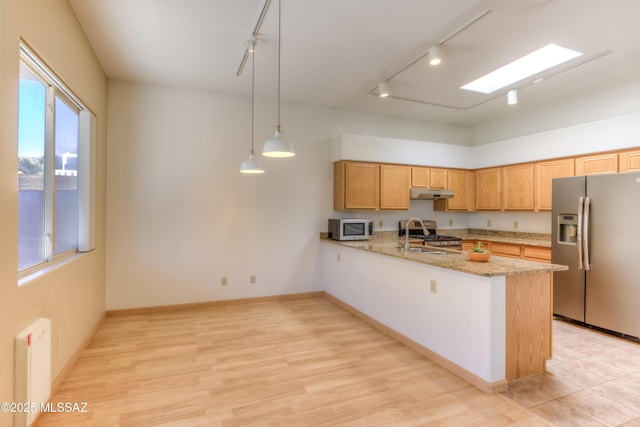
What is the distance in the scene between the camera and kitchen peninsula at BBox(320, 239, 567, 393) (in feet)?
8.23

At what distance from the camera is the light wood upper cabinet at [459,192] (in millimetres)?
5898

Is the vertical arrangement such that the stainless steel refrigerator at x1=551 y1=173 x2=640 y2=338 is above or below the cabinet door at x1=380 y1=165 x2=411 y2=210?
below

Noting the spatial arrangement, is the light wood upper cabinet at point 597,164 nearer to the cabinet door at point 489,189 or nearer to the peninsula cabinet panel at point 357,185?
the cabinet door at point 489,189

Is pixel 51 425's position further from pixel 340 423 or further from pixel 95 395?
pixel 340 423

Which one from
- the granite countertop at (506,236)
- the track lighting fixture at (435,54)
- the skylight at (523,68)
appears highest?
the skylight at (523,68)

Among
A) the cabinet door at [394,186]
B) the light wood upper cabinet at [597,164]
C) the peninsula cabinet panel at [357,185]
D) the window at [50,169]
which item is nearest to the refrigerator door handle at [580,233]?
the light wood upper cabinet at [597,164]

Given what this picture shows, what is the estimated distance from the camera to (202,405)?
7.65ft

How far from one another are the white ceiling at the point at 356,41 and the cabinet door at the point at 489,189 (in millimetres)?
1449

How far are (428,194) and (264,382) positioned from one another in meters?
3.97

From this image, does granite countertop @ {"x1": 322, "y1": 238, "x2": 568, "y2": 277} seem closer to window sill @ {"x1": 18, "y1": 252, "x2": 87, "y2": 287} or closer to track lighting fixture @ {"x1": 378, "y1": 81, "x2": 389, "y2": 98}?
track lighting fixture @ {"x1": 378, "y1": 81, "x2": 389, "y2": 98}

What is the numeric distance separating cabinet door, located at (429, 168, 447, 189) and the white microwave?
4.98ft

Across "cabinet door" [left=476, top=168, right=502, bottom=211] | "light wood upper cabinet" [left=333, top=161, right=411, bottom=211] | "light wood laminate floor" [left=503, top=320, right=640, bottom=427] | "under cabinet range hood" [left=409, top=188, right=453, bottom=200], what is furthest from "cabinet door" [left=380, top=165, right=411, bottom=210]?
"light wood laminate floor" [left=503, top=320, right=640, bottom=427]

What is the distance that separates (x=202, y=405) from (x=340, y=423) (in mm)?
993

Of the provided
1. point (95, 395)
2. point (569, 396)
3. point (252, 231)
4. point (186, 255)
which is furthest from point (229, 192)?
point (569, 396)
